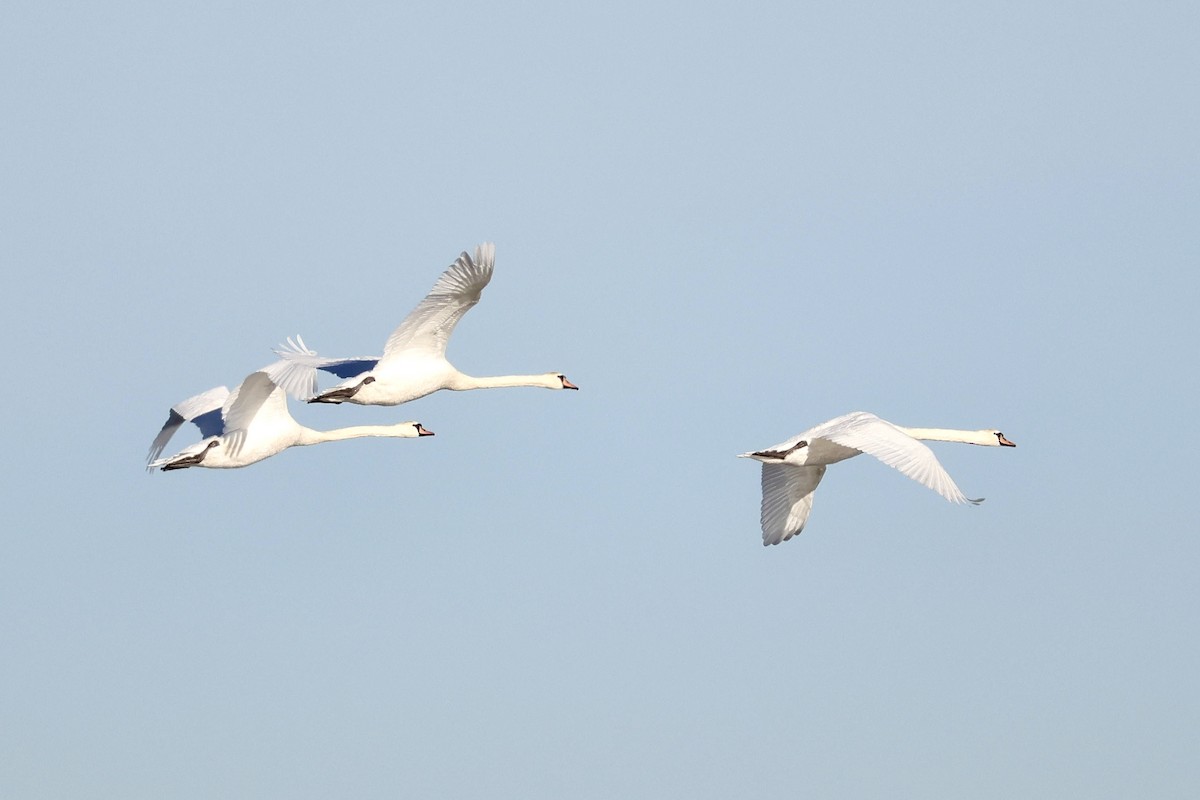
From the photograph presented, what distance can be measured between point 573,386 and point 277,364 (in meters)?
6.82

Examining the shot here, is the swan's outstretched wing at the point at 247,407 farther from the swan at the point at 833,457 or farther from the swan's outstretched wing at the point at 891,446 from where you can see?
the swan's outstretched wing at the point at 891,446

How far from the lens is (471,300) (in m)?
35.9

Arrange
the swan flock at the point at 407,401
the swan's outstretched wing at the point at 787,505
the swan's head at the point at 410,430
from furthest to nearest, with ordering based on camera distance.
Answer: the swan's head at the point at 410,430
the swan's outstretched wing at the point at 787,505
the swan flock at the point at 407,401

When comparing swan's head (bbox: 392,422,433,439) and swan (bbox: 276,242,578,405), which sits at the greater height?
swan (bbox: 276,242,578,405)

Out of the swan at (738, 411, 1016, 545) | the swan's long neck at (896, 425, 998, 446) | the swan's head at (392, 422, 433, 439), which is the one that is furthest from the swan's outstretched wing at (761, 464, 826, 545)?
the swan's head at (392, 422, 433, 439)

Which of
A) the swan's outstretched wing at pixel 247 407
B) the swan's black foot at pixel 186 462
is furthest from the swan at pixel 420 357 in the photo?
the swan's black foot at pixel 186 462

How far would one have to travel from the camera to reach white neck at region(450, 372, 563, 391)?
38.4 m

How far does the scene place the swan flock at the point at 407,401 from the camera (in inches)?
1357

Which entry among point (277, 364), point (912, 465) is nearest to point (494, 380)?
point (277, 364)

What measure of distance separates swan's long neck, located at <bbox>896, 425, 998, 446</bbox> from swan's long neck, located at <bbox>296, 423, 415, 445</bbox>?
8695 millimetres

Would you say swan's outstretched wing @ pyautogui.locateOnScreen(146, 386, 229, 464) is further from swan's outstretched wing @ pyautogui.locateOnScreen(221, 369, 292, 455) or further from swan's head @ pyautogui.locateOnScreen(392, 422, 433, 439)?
swan's head @ pyautogui.locateOnScreen(392, 422, 433, 439)

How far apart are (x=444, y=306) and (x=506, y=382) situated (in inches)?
159

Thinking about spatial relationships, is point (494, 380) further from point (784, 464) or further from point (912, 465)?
point (912, 465)

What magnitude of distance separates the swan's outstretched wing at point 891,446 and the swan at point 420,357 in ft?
19.0
